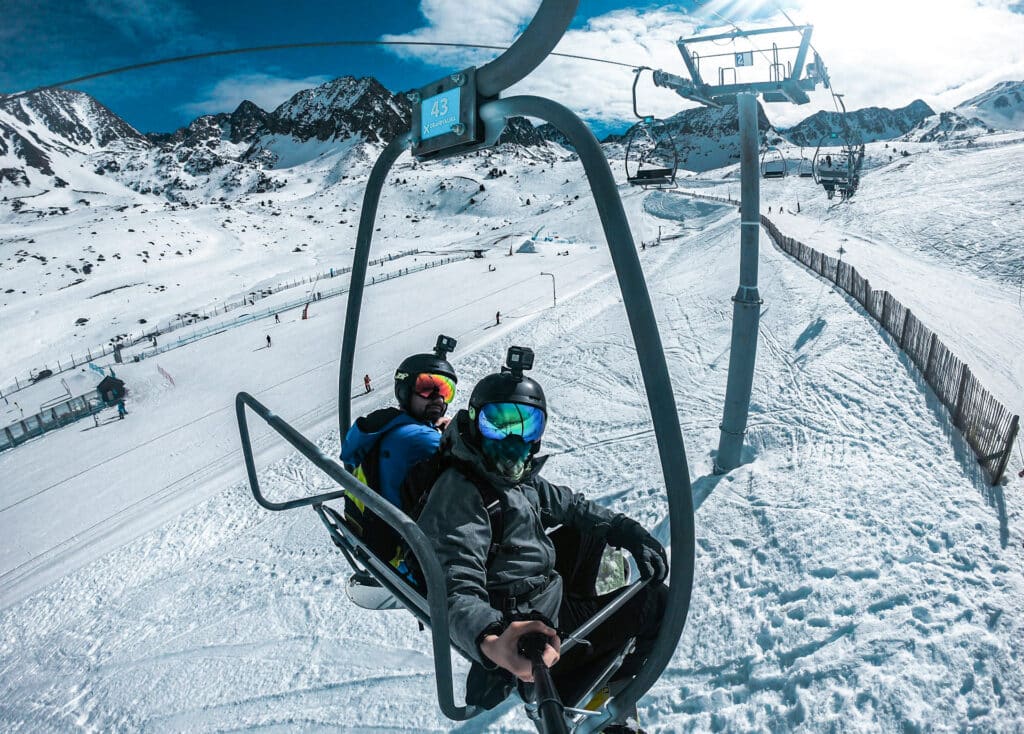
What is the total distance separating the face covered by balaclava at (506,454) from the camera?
2795mm

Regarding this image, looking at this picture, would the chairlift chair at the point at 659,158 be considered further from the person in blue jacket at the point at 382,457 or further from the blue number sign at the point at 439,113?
the person in blue jacket at the point at 382,457

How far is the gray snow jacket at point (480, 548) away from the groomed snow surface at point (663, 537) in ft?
9.62

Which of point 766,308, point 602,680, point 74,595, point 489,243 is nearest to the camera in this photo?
point 602,680

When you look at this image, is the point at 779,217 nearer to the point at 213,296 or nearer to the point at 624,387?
the point at 624,387

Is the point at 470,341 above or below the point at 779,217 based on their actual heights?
below

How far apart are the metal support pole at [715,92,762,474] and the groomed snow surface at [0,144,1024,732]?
24.8 inches

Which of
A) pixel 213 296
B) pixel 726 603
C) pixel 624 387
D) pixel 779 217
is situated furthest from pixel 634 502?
pixel 213 296

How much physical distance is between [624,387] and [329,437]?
8227 millimetres

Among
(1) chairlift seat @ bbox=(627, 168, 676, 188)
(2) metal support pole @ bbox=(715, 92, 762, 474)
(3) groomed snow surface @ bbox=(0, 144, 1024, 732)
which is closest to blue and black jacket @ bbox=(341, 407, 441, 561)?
(3) groomed snow surface @ bbox=(0, 144, 1024, 732)

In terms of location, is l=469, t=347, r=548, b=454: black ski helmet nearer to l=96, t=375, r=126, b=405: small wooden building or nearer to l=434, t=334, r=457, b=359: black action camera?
l=434, t=334, r=457, b=359: black action camera

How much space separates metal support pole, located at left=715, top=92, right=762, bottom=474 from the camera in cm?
641

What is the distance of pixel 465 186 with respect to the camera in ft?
373

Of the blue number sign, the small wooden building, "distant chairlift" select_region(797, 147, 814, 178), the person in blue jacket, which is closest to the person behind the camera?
the blue number sign

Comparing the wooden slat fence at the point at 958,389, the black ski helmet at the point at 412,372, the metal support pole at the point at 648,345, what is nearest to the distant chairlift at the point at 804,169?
the wooden slat fence at the point at 958,389
